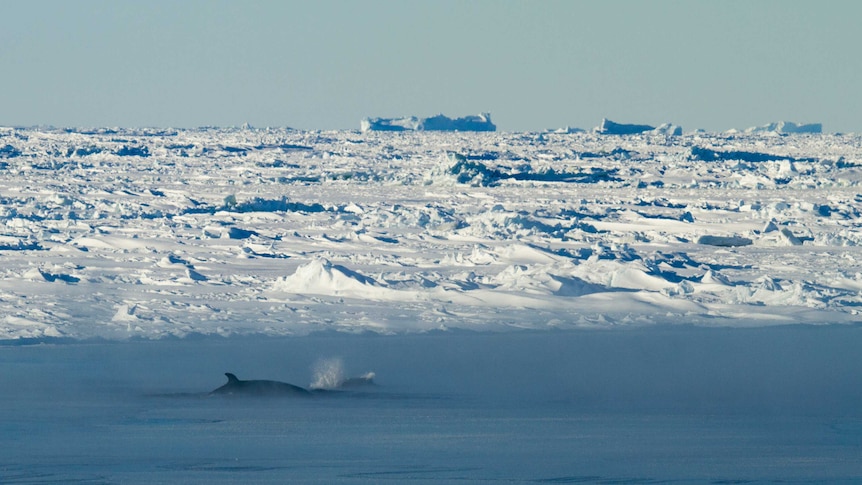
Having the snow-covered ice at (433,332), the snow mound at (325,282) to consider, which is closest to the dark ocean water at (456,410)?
the snow-covered ice at (433,332)

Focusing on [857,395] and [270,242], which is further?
[270,242]

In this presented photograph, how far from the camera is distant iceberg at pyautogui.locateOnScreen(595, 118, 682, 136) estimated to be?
162ft

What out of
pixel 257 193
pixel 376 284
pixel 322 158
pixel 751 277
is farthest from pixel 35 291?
pixel 322 158

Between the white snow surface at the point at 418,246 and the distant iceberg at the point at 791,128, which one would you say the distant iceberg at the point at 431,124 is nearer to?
the distant iceberg at the point at 791,128

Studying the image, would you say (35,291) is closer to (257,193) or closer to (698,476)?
(698,476)

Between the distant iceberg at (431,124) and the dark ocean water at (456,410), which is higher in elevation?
the dark ocean water at (456,410)

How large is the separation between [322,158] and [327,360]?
2325cm

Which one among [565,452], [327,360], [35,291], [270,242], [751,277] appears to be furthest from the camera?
[270,242]

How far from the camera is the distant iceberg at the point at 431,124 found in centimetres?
5181

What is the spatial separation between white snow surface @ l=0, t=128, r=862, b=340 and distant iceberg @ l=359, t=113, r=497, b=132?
2069 centimetres

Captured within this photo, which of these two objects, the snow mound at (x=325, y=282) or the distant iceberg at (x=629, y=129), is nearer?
the snow mound at (x=325, y=282)

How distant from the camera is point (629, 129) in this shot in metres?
50.0

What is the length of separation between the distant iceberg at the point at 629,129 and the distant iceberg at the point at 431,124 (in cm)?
556

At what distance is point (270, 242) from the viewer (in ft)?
55.8
